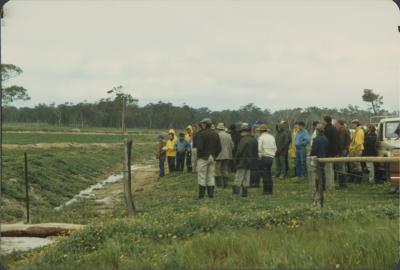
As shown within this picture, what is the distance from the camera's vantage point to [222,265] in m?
6.73

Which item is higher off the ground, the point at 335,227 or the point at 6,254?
the point at 335,227

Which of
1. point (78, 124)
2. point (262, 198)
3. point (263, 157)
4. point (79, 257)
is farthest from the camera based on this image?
point (78, 124)

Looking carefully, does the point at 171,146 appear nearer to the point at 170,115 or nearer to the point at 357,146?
the point at 357,146

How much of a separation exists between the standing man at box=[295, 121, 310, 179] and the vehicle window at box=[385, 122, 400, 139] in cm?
215

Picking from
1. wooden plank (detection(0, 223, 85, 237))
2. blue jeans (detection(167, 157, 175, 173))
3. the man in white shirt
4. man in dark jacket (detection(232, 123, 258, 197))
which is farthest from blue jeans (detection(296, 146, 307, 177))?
wooden plank (detection(0, 223, 85, 237))

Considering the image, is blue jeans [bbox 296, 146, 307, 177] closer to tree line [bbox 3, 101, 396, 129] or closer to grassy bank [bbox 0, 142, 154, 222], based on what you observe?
grassy bank [bbox 0, 142, 154, 222]

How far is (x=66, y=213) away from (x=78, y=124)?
86958 mm

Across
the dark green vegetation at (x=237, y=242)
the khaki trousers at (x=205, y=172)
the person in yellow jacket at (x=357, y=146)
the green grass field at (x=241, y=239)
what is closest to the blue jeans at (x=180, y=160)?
the person in yellow jacket at (x=357, y=146)

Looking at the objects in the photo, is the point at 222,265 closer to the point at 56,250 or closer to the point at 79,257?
the point at 79,257

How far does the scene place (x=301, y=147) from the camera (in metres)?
16.4

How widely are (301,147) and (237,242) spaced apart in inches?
375

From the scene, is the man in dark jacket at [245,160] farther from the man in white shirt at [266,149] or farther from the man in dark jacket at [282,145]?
the man in dark jacket at [282,145]

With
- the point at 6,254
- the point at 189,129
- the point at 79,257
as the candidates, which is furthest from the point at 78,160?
the point at 79,257

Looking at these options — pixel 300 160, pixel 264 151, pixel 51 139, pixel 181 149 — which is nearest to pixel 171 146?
pixel 181 149
